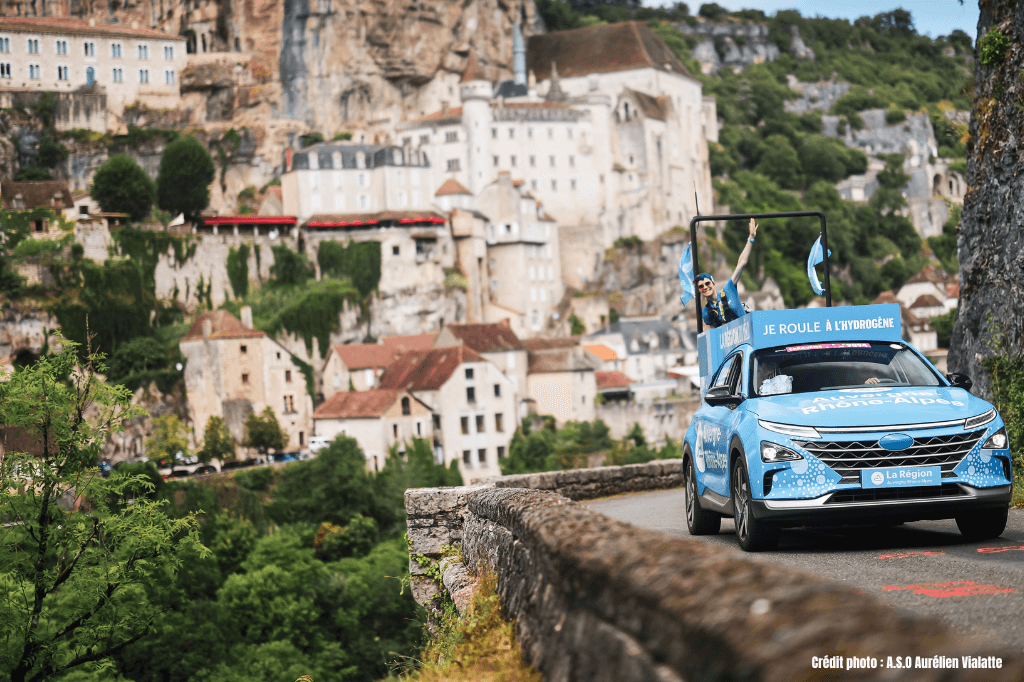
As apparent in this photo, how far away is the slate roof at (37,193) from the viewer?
77.3 meters

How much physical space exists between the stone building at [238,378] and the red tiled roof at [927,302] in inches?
2184

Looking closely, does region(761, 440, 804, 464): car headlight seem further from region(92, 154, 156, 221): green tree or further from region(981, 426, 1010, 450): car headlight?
region(92, 154, 156, 221): green tree

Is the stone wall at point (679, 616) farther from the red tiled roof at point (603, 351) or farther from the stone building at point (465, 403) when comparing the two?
the red tiled roof at point (603, 351)

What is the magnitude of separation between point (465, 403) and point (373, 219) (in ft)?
75.8

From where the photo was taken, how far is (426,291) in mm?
85875

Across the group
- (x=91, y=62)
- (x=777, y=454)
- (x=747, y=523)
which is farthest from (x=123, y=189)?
(x=777, y=454)

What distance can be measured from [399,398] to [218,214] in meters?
29.7

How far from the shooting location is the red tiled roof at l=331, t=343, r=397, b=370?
74562mm

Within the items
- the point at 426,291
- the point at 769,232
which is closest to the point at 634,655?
the point at 426,291

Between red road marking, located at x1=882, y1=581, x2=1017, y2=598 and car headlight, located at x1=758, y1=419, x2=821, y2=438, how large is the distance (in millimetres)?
1548

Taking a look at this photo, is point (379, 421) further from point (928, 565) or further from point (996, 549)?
point (928, 565)

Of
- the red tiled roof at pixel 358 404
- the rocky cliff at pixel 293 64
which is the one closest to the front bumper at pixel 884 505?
the red tiled roof at pixel 358 404

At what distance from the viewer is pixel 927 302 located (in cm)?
9856

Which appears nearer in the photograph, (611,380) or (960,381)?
(960,381)
